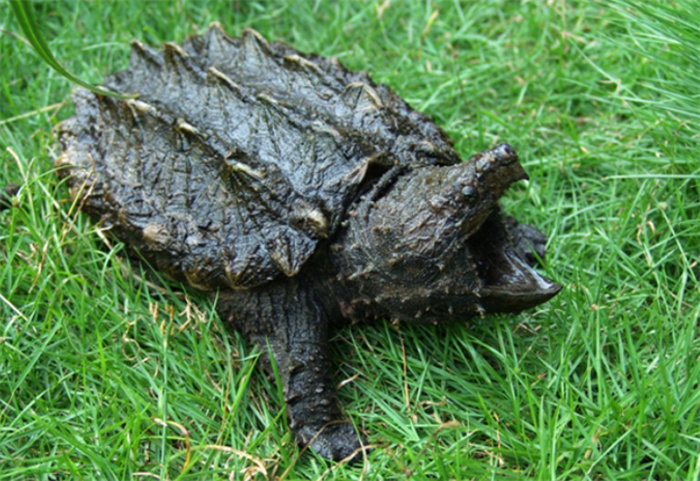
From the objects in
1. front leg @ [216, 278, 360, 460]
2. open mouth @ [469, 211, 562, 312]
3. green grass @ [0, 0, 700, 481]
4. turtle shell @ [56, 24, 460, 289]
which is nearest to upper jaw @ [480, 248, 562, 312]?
open mouth @ [469, 211, 562, 312]

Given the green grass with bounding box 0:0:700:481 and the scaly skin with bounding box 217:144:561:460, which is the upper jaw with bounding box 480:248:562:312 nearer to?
the scaly skin with bounding box 217:144:561:460

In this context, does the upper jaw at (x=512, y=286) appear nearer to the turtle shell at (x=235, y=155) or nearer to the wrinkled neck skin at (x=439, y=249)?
the wrinkled neck skin at (x=439, y=249)

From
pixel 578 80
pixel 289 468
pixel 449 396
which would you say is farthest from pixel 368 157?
pixel 578 80

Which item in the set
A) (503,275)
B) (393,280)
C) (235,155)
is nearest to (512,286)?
(503,275)

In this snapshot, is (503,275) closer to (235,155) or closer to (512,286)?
(512,286)

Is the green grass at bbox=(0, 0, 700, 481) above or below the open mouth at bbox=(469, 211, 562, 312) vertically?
below

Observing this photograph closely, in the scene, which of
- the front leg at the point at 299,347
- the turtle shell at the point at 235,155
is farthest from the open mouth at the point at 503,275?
the front leg at the point at 299,347
